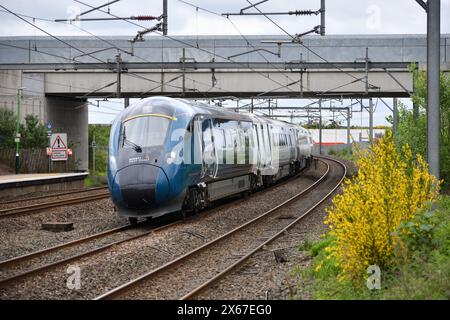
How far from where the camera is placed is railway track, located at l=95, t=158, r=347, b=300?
9594 millimetres

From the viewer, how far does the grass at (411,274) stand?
800 centimetres

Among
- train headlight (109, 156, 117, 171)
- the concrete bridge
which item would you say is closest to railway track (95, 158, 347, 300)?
train headlight (109, 156, 117, 171)

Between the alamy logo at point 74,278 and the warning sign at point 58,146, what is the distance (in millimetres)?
21702

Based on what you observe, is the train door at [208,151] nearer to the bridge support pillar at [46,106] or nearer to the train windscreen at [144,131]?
the train windscreen at [144,131]

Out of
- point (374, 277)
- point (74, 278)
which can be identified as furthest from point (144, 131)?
point (374, 277)

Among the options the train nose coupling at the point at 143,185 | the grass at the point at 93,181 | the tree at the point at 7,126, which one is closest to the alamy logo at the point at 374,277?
the train nose coupling at the point at 143,185

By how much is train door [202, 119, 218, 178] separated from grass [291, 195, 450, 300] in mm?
8003

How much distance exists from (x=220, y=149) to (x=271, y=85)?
57.2 ft

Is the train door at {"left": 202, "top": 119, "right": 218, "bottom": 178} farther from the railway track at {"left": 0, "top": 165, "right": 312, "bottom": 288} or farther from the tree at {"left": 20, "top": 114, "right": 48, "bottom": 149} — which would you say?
the tree at {"left": 20, "top": 114, "right": 48, "bottom": 149}

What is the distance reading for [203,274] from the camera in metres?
11.1

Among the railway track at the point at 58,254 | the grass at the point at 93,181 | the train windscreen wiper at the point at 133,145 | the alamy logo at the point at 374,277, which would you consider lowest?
the railway track at the point at 58,254

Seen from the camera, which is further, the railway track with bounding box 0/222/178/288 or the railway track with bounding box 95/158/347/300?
the railway track with bounding box 0/222/178/288

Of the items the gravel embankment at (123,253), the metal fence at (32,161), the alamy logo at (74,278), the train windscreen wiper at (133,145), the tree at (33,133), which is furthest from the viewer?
the metal fence at (32,161)
